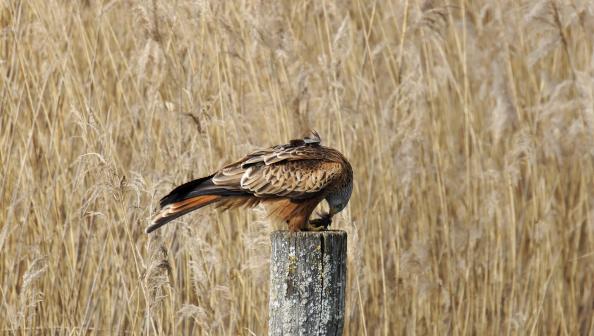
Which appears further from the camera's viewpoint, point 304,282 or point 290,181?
point 290,181

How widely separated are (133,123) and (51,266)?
719 millimetres

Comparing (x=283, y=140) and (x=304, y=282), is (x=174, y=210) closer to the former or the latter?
(x=304, y=282)

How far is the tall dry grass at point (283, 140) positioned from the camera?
4.12 m

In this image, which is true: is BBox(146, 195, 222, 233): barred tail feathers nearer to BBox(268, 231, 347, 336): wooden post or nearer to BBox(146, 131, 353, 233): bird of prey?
BBox(146, 131, 353, 233): bird of prey

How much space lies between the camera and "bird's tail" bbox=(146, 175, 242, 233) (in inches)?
128

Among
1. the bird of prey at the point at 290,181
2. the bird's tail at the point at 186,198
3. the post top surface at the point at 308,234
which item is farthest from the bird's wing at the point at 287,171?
the post top surface at the point at 308,234

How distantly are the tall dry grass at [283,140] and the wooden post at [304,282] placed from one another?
0.77 metres

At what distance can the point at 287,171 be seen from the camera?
358cm

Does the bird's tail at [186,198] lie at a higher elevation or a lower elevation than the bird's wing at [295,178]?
lower

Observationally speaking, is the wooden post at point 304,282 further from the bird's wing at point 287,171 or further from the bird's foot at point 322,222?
the bird's foot at point 322,222

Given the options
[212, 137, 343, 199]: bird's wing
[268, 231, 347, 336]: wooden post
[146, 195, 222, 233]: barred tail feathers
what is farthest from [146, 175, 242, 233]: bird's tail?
[268, 231, 347, 336]: wooden post

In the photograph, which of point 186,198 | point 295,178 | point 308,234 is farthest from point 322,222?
point 308,234

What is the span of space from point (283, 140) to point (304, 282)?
1.44 metres

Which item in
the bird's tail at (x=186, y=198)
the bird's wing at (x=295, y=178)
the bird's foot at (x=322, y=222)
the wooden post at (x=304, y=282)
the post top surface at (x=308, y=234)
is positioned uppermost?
the bird's wing at (x=295, y=178)
